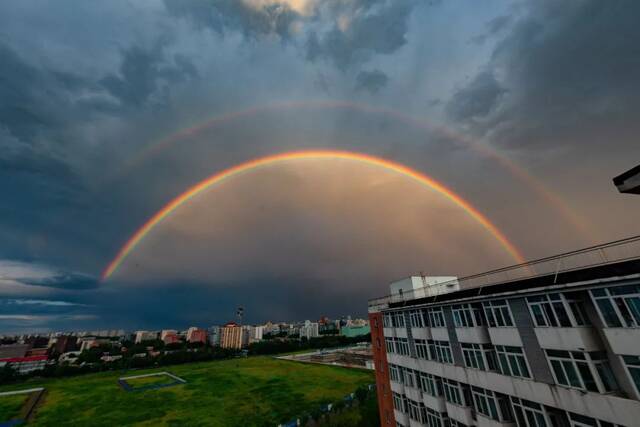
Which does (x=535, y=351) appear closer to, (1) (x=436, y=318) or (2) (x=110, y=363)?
(1) (x=436, y=318)

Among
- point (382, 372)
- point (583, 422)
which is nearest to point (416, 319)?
point (382, 372)

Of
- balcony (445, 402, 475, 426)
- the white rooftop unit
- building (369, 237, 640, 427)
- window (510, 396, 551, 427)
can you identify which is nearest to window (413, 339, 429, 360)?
building (369, 237, 640, 427)

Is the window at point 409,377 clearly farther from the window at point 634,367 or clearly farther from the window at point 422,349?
the window at point 634,367

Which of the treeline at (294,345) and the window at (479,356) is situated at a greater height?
the window at (479,356)

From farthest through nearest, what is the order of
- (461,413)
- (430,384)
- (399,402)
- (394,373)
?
1. (394,373)
2. (399,402)
3. (430,384)
4. (461,413)

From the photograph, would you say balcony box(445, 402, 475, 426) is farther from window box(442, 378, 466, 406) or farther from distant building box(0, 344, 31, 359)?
distant building box(0, 344, 31, 359)

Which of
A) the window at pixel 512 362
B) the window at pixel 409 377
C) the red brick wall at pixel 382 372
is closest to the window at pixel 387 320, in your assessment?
the red brick wall at pixel 382 372

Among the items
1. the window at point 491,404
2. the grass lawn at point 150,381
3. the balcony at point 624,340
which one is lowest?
the grass lawn at point 150,381
